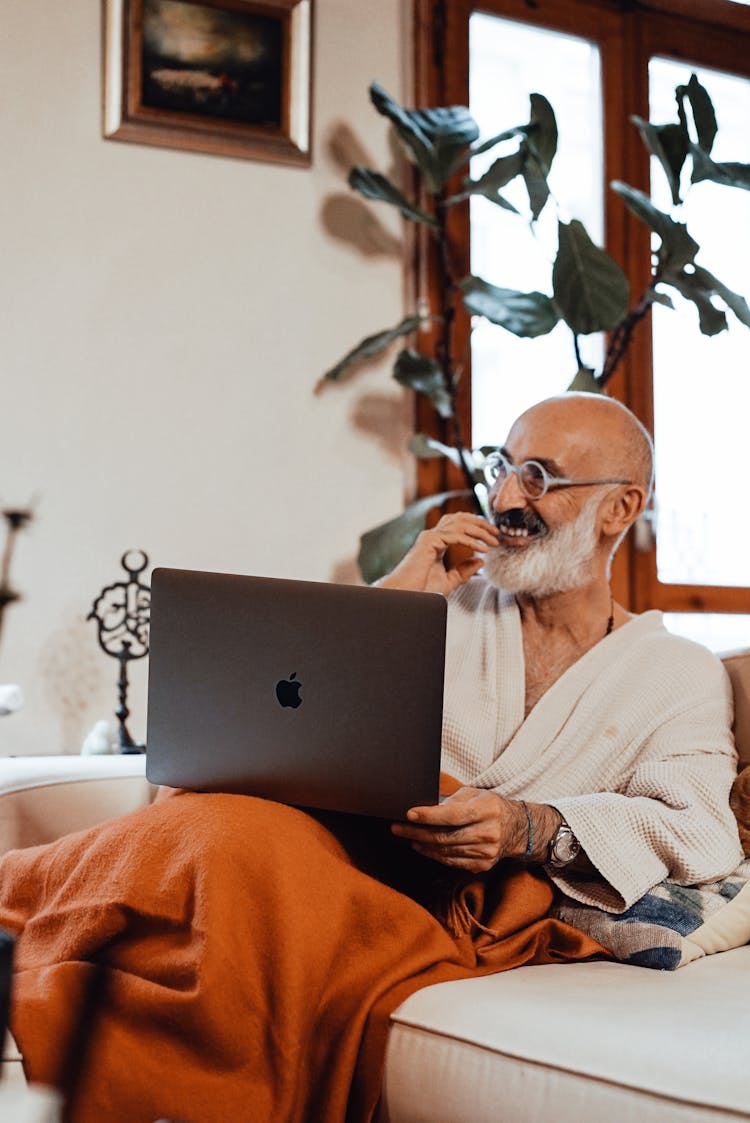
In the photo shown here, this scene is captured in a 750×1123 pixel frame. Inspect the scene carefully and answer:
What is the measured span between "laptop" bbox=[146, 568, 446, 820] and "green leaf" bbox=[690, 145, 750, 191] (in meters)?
1.97

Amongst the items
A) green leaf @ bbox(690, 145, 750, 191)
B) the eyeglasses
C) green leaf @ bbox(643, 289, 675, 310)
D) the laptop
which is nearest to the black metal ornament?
the eyeglasses

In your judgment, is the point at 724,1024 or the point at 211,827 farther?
the point at 211,827

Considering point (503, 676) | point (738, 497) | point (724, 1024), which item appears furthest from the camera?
point (738, 497)

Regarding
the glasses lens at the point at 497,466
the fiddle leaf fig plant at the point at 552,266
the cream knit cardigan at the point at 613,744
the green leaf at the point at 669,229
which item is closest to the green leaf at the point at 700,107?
the fiddle leaf fig plant at the point at 552,266

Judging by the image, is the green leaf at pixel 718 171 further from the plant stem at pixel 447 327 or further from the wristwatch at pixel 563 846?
the wristwatch at pixel 563 846

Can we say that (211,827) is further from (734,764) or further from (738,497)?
(738,497)

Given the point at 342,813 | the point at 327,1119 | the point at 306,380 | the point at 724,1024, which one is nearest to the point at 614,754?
the point at 342,813

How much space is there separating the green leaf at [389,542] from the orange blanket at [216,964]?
4.82 feet

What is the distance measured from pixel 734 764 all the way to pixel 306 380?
1.69 m

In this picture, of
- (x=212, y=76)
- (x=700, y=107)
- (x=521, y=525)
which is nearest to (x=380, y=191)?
(x=212, y=76)

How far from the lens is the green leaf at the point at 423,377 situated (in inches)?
120

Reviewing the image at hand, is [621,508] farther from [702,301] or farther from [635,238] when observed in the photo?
[635,238]

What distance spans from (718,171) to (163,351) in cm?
139

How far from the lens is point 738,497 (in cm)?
372
